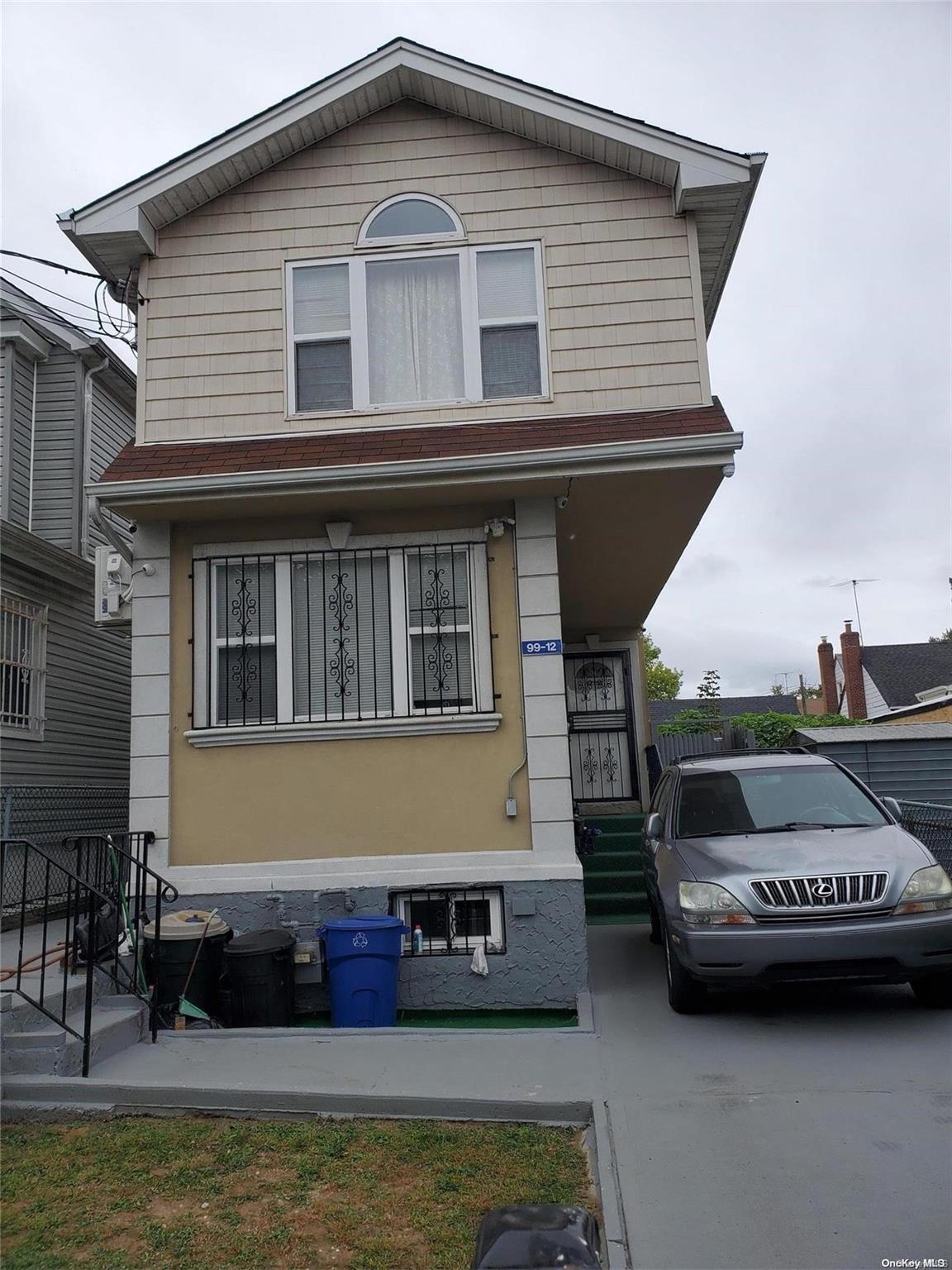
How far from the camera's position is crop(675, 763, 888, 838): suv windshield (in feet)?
22.6

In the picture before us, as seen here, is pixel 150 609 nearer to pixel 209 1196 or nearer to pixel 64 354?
pixel 209 1196

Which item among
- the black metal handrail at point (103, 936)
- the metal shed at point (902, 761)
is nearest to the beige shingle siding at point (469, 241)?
the black metal handrail at point (103, 936)

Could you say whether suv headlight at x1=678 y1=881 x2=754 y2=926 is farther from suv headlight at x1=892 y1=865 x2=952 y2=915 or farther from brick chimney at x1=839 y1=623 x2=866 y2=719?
brick chimney at x1=839 y1=623 x2=866 y2=719

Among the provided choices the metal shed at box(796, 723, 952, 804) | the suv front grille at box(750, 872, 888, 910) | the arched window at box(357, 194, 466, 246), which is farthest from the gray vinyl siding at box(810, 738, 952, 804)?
the arched window at box(357, 194, 466, 246)

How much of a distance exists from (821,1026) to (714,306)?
6.83 m

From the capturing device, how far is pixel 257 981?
6.73 m

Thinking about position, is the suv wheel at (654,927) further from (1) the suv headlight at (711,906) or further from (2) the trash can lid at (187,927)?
(2) the trash can lid at (187,927)

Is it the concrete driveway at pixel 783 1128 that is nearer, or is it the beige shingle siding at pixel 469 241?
the concrete driveway at pixel 783 1128

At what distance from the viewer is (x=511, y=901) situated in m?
7.24

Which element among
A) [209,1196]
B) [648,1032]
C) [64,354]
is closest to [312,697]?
[648,1032]

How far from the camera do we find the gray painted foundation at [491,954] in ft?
23.5

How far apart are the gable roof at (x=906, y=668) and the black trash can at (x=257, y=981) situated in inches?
1201

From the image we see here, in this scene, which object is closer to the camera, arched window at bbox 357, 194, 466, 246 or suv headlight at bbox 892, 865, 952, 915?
suv headlight at bbox 892, 865, 952, 915

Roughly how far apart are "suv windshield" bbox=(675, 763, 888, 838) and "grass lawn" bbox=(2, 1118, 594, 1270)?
2821 millimetres
